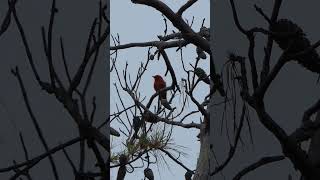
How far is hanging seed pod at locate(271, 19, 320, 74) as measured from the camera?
1.07m

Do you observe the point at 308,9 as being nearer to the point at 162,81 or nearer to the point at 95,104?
the point at 95,104

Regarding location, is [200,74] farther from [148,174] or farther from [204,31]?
[148,174]

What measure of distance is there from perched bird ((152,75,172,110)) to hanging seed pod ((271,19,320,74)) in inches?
26.6

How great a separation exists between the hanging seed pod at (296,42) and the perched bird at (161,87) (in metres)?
0.68

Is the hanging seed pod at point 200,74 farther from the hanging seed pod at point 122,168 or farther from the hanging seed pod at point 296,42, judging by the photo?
the hanging seed pod at point 296,42

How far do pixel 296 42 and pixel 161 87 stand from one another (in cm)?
87

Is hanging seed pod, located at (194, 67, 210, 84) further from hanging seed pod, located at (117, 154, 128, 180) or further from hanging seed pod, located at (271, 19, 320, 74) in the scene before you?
hanging seed pod, located at (271, 19, 320, 74)

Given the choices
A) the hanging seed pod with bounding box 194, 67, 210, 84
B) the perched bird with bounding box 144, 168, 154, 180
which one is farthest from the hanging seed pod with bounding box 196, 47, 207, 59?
the perched bird with bounding box 144, 168, 154, 180

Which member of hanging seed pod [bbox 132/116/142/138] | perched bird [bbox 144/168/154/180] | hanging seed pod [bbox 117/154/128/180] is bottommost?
hanging seed pod [bbox 117/154/128/180]

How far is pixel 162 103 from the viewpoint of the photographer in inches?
69.6

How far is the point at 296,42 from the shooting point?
1068mm

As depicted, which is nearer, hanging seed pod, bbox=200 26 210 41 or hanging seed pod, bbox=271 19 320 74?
hanging seed pod, bbox=271 19 320 74

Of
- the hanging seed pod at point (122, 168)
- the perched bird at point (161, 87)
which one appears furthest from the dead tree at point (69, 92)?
the perched bird at point (161, 87)

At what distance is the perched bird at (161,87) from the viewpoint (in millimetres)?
1761
